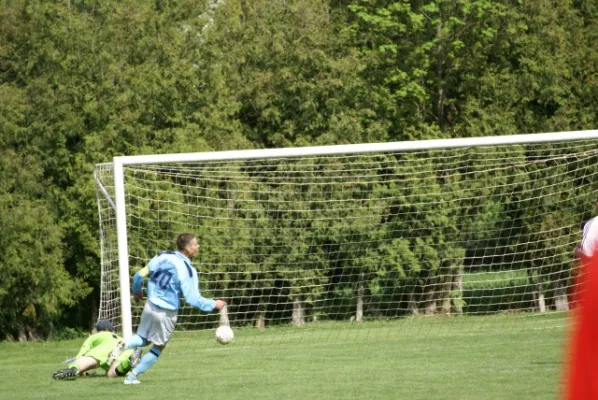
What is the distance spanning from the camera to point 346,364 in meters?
12.8

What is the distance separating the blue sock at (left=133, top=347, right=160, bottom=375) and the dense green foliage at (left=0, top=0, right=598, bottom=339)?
12913mm

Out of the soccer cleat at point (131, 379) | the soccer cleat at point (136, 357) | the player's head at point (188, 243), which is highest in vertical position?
the player's head at point (188, 243)

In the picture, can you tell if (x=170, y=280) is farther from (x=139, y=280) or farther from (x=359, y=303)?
(x=359, y=303)

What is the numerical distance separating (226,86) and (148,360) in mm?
17605

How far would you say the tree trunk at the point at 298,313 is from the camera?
65.9 ft

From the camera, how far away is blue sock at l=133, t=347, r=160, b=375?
33.3 feet

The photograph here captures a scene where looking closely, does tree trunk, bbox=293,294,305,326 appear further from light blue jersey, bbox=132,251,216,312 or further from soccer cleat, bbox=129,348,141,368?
light blue jersey, bbox=132,251,216,312

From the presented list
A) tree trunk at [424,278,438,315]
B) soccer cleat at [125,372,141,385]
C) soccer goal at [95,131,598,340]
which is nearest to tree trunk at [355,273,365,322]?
soccer goal at [95,131,598,340]

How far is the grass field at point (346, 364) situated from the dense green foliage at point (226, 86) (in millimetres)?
4312

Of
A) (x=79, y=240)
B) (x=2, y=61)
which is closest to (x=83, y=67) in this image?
(x=2, y=61)

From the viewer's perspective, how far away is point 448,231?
20828 millimetres

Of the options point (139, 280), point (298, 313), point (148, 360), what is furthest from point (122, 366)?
point (298, 313)

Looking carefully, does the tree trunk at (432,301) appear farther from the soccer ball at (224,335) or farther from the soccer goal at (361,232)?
the soccer ball at (224,335)

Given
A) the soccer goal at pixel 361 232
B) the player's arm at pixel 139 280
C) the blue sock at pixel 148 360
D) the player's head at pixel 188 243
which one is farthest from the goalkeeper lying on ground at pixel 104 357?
the soccer goal at pixel 361 232
